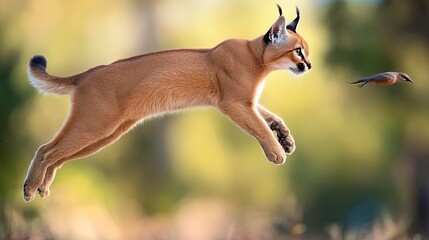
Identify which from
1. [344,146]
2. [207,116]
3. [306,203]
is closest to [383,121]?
[344,146]

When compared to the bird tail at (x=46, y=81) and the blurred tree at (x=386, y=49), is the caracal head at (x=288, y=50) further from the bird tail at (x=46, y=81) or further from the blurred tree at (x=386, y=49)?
the blurred tree at (x=386, y=49)

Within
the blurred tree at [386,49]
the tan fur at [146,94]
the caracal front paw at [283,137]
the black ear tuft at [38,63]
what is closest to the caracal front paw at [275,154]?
the tan fur at [146,94]

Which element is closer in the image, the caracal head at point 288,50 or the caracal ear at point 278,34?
the caracal ear at point 278,34

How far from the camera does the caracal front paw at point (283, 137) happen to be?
3.15 metres

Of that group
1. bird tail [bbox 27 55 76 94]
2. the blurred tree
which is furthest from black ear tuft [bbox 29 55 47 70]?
the blurred tree

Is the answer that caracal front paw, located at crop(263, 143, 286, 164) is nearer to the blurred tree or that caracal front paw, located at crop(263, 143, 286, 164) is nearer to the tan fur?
the tan fur

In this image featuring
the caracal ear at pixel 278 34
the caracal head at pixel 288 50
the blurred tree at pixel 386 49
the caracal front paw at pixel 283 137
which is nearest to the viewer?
the caracal ear at pixel 278 34

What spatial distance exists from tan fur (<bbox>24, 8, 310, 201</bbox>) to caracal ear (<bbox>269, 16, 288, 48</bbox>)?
17 millimetres

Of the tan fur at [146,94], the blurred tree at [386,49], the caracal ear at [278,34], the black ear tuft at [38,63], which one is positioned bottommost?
the blurred tree at [386,49]

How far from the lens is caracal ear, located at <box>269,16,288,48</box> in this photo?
2875 mm

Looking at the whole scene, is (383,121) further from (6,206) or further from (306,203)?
(6,206)

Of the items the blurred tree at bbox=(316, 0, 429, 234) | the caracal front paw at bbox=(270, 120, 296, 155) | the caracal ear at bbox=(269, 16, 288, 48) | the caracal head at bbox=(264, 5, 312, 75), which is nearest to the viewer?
the caracal ear at bbox=(269, 16, 288, 48)

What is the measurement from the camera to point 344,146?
5.19 m

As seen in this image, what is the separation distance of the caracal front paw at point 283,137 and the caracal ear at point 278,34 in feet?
1.16
